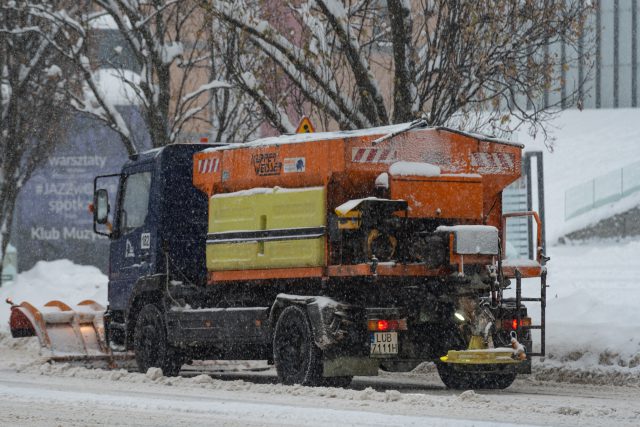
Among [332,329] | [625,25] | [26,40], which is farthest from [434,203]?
[625,25]

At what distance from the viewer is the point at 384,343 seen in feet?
45.4

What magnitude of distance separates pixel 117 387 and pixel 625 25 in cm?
4404

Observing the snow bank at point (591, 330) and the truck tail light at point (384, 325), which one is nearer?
the truck tail light at point (384, 325)

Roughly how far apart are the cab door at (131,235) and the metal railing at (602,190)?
93.4 feet

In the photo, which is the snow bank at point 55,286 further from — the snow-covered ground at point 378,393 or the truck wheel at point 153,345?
the truck wheel at point 153,345

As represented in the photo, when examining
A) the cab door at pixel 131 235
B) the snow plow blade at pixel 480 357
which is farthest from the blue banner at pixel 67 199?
the snow plow blade at pixel 480 357

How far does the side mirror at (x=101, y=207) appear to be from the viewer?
17.5m

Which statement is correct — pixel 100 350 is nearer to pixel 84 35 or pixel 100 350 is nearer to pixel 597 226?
pixel 84 35

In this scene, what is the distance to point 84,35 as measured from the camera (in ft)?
77.2

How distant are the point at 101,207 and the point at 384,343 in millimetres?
5192

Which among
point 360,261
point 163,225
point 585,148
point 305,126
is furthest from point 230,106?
point 585,148

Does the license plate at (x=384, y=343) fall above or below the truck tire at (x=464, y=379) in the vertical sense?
above

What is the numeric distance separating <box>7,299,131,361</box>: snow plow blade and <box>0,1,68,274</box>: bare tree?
1115 centimetres

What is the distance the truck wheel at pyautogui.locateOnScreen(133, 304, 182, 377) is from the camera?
1677cm
